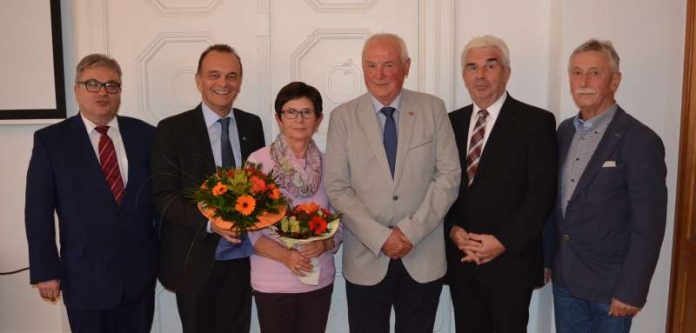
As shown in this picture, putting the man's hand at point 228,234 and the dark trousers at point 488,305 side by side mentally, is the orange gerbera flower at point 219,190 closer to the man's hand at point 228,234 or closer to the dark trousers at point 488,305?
the man's hand at point 228,234

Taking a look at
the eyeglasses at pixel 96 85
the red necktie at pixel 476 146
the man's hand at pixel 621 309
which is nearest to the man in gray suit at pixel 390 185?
the red necktie at pixel 476 146

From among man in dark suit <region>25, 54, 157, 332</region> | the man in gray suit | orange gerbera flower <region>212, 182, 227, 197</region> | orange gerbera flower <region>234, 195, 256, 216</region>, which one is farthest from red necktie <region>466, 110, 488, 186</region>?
man in dark suit <region>25, 54, 157, 332</region>

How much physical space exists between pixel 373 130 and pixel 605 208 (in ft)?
3.51

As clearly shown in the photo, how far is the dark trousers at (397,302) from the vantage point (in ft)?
7.67

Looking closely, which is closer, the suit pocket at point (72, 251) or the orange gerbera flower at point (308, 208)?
the orange gerbera flower at point (308, 208)

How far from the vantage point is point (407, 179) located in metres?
2.30

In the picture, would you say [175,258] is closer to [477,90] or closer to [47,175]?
[47,175]

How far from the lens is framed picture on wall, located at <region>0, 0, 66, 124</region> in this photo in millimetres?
3189

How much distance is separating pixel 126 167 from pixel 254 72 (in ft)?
3.75

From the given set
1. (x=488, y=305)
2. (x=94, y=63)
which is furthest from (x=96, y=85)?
(x=488, y=305)

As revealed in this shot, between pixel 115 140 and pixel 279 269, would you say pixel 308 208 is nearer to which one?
pixel 279 269

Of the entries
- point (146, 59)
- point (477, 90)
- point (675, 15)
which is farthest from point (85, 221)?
point (675, 15)

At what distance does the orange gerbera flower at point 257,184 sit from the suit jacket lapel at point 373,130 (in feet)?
1.86

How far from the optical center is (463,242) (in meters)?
2.31
